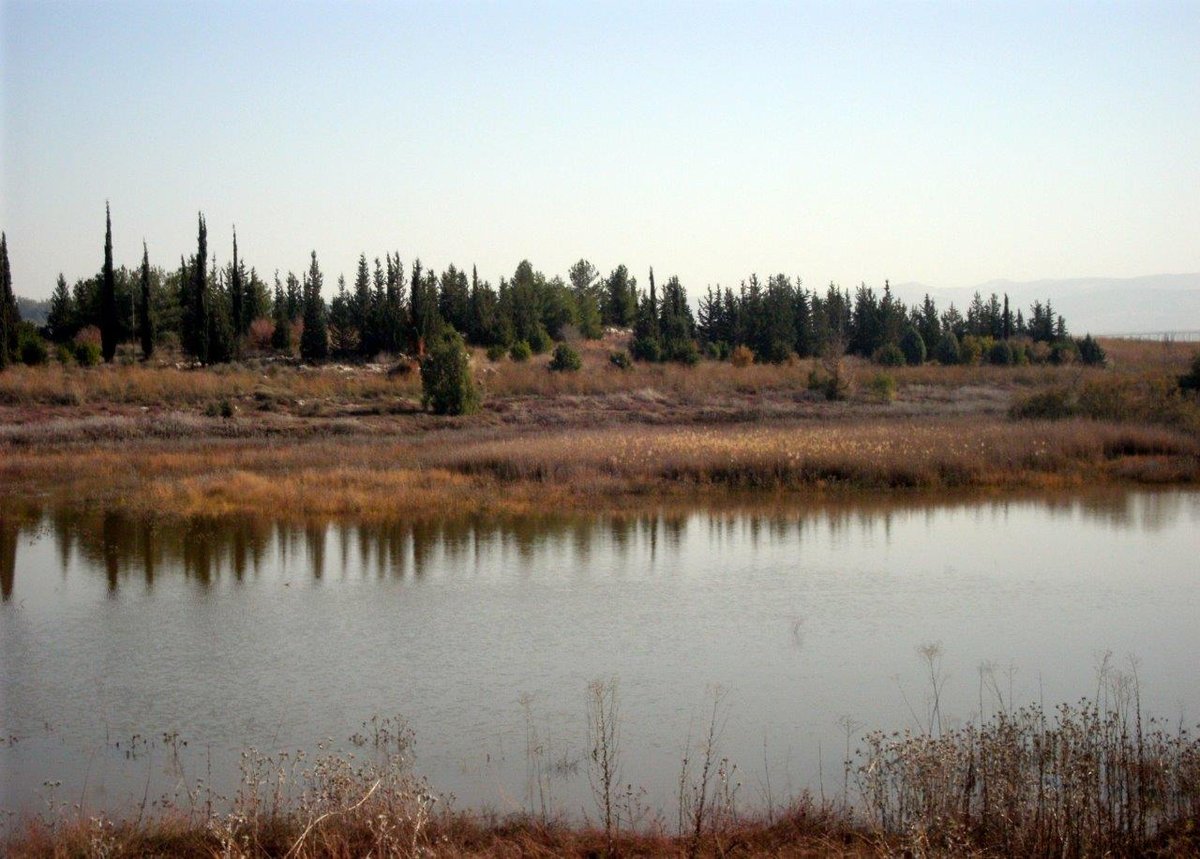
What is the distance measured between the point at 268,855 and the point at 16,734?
4.17 m

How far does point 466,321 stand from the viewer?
204 feet

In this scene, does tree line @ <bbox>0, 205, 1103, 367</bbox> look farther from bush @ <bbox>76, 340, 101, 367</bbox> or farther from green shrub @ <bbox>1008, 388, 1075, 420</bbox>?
green shrub @ <bbox>1008, 388, 1075, 420</bbox>

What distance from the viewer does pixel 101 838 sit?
273 inches

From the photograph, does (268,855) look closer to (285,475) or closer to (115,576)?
(115,576)

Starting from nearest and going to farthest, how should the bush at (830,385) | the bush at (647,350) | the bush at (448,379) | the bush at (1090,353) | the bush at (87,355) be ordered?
1. the bush at (448,379)
2. the bush at (87,355)
3. the bush at (830,385)
4. the bush at (647,350)
5. the bush at (1090,353)

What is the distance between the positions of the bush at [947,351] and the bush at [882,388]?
612 inches

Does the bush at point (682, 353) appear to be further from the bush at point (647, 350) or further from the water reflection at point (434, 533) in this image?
the water reflection at point (434, 533)

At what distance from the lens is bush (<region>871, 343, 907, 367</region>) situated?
63844mm

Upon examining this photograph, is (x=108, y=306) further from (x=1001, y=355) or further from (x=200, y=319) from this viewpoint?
(x=1001, y=355)

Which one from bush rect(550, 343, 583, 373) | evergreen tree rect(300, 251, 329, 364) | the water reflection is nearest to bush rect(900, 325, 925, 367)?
bush rect(550, 343, 583, 373)

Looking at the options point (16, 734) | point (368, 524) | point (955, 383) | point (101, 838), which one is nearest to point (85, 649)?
point (16, 734)

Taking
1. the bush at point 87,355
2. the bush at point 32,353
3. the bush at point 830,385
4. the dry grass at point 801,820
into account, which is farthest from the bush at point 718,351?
the dry grass at point 801,820

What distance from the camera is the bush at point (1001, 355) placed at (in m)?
65.5

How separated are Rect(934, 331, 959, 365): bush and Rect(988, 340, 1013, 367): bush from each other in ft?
6.53
